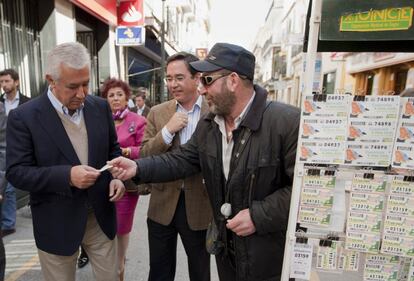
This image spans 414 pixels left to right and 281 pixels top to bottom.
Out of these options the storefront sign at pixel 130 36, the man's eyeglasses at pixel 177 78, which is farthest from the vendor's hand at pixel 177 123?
the storefront sign at pixel 130 36

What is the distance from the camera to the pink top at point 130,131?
291 centimetres

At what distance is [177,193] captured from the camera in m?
2.39

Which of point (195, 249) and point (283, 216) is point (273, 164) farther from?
point (195, 249)

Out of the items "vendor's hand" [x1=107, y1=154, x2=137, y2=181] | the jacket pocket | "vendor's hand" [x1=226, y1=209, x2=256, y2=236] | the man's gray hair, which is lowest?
the jacket pocket

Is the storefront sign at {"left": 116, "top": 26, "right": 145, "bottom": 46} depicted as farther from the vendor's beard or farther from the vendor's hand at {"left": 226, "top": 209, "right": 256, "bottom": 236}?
the vendor's hand at {"left": 226, "top": 209, "right": 256, "bottom": 236}

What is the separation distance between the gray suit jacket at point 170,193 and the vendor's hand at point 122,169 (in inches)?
12.7

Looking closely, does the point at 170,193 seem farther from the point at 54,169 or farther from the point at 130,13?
the point at 130,13

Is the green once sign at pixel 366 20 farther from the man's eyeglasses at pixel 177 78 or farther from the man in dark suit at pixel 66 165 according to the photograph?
the man in dark suit at pixel 66 165

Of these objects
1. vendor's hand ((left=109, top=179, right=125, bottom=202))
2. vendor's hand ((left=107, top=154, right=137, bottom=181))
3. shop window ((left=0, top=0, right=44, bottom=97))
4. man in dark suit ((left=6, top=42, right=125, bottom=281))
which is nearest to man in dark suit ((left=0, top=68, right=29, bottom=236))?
shop window ((left=0, top=0, right=44, bottom=97))

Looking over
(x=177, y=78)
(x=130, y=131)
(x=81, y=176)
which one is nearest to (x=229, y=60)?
(x=177, y=78)

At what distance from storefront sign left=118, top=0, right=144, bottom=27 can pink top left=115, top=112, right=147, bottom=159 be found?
21.2 ft

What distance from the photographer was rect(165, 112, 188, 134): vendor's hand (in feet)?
7.40

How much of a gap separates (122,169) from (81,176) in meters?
0.31

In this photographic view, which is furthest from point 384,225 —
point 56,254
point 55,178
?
point 56,254
